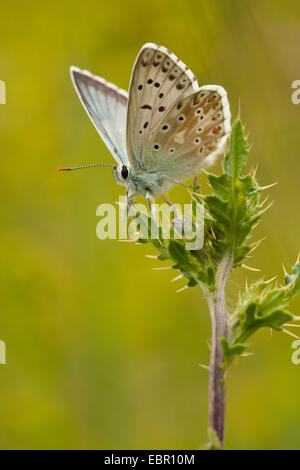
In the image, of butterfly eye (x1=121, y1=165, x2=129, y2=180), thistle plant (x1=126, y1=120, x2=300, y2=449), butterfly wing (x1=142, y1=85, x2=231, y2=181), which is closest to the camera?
thistle plant (x1=126, y1=120, x2=300, y2=449)

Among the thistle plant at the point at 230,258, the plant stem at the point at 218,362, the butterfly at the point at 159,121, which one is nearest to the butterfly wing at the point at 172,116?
the butterfly at the point at 159,121

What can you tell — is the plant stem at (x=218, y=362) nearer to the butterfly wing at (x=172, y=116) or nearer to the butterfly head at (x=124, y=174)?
the butterfly wing at (x=172, y=116)

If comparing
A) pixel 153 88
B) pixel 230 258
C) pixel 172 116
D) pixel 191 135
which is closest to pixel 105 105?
pixel 153 88

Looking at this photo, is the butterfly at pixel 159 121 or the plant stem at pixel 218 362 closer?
the plant stem at pixel 218 362

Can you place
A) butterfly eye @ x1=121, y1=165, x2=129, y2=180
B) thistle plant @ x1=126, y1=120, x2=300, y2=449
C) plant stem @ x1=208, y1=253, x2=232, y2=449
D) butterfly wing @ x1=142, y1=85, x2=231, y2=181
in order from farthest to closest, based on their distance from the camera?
1. butterfly eye @ x1=121, y1=165, x2=129, y2=180
2. butterfly wing @ x1=142, y1=85, x2=231, y2=181
3. thistle plant @ x1=126, y1=120, x2=300, y2=449
4. plant stem @ x1=208, y1=253, x2=232, y2=449

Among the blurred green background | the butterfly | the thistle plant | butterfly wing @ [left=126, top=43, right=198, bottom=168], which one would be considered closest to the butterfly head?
the butterfly

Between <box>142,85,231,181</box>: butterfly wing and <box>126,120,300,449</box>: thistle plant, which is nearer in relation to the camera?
<box>126,120,300,449</box>: thistle plant

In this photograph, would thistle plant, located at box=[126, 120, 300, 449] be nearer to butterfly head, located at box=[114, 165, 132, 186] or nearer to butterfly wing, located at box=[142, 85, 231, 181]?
butterfly wing, located at box=[142, 85, 231, 181]

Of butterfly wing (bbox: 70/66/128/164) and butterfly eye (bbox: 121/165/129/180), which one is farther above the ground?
butterfly wing (bbox: 70/66/128/164)
